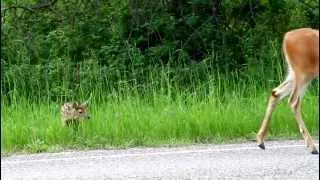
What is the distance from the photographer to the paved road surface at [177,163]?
7.01m

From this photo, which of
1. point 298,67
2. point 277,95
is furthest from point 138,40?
point 298,67

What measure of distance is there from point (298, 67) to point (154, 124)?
223 centimetres

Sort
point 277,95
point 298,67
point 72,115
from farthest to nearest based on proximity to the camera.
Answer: point 72,115 < point 277,95 < point 298,67

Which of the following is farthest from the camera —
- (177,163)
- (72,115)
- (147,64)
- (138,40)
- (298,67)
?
(138,40)

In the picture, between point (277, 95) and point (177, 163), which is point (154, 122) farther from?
point (177, 163)

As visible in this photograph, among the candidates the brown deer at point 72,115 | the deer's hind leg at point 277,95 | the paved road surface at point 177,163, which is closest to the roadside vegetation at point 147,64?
the brown deer at point 72,115

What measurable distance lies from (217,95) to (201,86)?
1.21 meters

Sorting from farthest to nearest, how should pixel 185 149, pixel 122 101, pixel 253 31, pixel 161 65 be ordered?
pixel 253 31, pixel 161 65, pixel 122 101, pixel 185 149

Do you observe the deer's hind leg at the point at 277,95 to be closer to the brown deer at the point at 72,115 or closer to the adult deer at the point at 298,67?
the adult deer at the point at 298,67

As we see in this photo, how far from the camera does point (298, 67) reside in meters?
8.59

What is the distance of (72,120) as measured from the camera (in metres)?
9.80

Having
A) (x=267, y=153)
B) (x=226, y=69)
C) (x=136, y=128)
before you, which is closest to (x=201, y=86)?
(x=226, y=69)

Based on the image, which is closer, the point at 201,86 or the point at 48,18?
the point at 201,86

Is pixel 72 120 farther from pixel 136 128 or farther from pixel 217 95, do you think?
pixel 217 95
